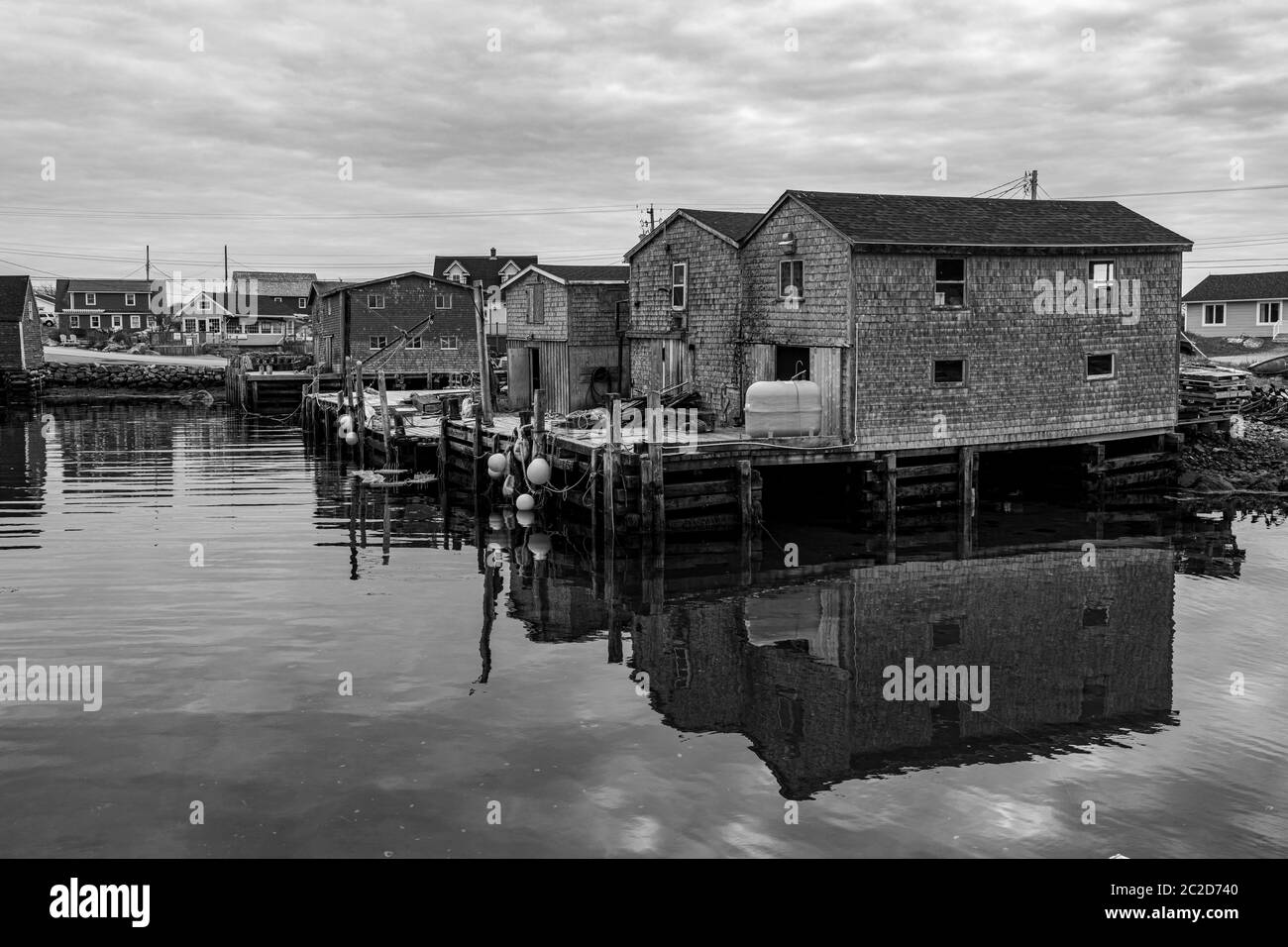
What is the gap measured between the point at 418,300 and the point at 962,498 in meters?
44.5

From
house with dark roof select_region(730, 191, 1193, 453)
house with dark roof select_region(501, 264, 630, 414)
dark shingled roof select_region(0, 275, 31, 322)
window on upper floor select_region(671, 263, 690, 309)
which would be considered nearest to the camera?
house with dark roof select_region(730, 191, 1193, 453)

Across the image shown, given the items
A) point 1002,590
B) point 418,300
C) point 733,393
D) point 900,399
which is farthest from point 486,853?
point 418,300

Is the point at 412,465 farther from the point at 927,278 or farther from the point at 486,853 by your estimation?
the point at 486,853

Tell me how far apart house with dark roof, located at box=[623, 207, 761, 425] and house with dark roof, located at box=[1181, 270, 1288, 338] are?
39.9 metres

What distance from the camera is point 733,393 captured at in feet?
110

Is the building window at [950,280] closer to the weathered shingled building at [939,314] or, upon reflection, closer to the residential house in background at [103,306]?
the weathered shingled building at [939,314]

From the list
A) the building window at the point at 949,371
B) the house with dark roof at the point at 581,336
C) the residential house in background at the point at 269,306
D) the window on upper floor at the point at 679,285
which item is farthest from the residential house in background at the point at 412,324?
the residential house in background at the point at 269,306

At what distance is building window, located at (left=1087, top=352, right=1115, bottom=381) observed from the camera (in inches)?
1277

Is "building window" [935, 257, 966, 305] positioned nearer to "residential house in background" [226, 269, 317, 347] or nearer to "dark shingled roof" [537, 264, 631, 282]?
"dark shingled roof" [537, 264, 631, 282]

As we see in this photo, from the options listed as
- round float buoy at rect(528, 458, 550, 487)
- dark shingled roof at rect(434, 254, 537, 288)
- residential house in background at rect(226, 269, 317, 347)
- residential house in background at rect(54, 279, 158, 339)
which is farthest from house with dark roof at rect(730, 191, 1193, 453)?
residential house in background at rect(54, 279, 158, 339)

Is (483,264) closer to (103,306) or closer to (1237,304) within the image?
(103,306)

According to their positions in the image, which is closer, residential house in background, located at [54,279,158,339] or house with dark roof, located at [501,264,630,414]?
house with dark roof, located at [501,264,630,414]

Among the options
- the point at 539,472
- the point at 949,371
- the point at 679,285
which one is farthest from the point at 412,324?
the point at 949,371
